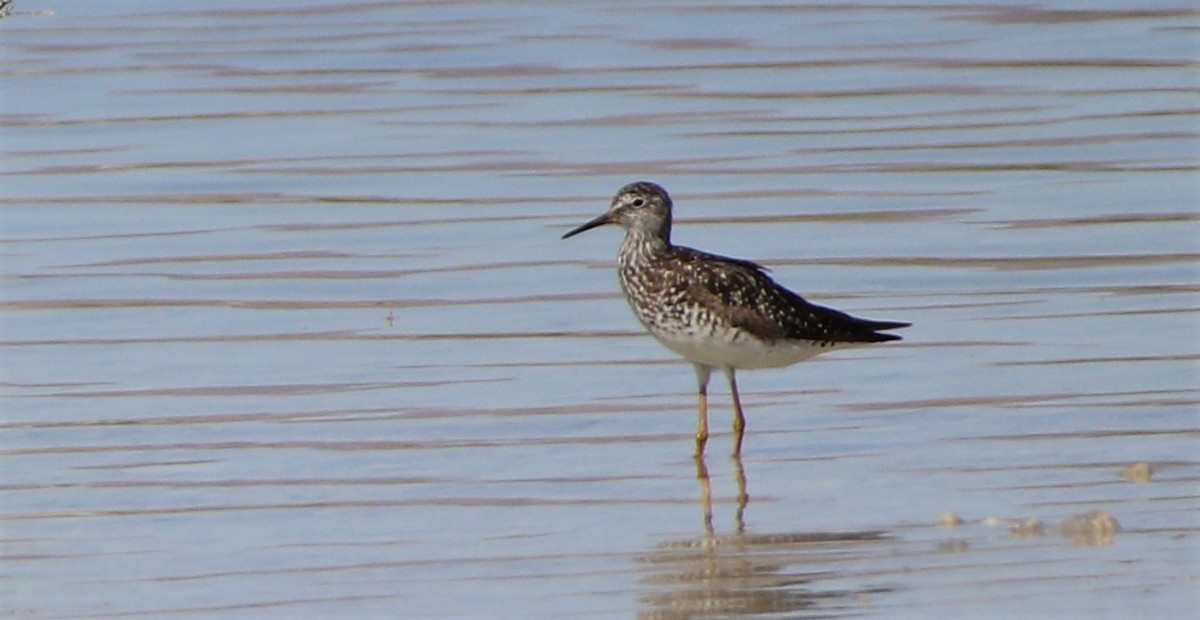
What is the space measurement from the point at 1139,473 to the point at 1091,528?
843mm

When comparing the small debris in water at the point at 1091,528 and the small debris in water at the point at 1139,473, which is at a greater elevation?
the small debris in water at the point at 1139,473

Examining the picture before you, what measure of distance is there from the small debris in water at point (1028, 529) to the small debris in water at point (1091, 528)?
0.07 m

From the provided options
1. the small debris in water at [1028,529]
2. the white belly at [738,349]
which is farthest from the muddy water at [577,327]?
the white belly at [738,349]

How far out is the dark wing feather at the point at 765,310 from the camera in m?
10.3

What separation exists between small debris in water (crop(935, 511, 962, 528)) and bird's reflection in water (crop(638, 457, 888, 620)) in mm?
213

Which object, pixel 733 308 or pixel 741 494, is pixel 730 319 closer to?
pixel 733 308

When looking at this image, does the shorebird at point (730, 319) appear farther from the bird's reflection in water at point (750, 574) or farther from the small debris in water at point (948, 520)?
the small debris in water at point (948, 520)

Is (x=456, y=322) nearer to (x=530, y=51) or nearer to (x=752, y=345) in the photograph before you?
(x=752, y=345)

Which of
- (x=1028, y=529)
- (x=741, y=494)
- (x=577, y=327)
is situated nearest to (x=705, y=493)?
(x=741, y=494)

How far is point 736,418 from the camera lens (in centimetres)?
990

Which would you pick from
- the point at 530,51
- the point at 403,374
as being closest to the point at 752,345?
the point at 403,374

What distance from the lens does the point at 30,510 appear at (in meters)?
8.73

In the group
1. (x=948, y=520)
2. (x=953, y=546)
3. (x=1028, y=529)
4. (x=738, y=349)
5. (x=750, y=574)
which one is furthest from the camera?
(x=738, y=349)

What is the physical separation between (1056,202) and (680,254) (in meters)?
4.36
